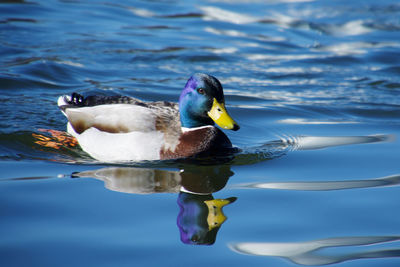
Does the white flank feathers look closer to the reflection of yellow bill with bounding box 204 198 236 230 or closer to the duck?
the duck

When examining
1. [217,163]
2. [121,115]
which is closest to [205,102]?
[217,163]

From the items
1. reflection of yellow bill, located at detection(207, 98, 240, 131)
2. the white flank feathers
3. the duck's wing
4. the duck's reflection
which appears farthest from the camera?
the duck's wing

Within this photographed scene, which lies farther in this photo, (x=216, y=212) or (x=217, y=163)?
(x=217, y=163)

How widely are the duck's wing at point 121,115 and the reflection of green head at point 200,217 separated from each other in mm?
1113

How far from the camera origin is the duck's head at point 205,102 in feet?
19.0

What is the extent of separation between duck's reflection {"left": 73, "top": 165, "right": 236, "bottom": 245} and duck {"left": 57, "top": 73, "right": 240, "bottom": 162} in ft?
0.81

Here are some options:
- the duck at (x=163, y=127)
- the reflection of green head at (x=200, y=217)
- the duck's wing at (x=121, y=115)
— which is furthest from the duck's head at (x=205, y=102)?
the reflection of green head at (x=200, y=217)

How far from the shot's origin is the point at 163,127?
19.7ft

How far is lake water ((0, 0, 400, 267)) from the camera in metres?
4.14

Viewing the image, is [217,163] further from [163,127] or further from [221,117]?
[163,127]

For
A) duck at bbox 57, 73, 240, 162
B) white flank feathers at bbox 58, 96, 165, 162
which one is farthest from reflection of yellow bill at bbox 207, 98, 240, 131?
white flank feathers at bbox 58, 96, 165, 162

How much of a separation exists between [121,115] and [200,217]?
1.87 m

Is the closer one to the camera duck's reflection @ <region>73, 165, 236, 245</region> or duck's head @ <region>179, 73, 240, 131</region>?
duck's reflection @ <region>73, 165, 236, 245</region>

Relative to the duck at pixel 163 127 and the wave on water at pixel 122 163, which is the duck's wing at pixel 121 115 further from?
the wave on water at pixel 122 163
